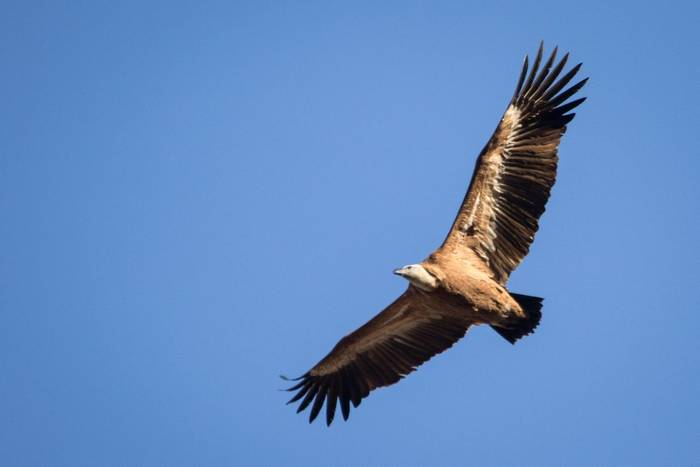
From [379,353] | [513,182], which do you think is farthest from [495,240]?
[379,353]

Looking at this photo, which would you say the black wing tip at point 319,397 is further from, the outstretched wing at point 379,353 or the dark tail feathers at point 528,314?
the dark tail feathers at point 528,314

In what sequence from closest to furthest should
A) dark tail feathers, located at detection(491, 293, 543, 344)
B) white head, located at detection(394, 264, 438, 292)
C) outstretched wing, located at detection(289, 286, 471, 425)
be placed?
white head, located at detection(394, 264, 438, 292), dark tail feathers, located at detection(491, 293, 543, 344), outstretched wing, located at detection(289, 286, 471, 425)

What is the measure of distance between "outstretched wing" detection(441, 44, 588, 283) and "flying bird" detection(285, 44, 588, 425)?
1 cm

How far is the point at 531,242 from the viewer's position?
12703 mm

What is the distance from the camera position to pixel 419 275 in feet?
39.7

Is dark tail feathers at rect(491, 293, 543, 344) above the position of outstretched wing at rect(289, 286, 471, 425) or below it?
below

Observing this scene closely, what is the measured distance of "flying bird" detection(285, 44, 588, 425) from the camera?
1227 centimetres

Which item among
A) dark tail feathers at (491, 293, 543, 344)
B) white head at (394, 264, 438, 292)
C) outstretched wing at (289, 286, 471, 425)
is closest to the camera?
white head at (394, 264, 438, 292)

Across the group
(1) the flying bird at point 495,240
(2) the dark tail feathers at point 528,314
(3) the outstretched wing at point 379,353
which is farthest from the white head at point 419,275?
(2) the dark tail feathers at point 528,314

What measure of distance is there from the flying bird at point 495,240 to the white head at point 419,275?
14 millimetres

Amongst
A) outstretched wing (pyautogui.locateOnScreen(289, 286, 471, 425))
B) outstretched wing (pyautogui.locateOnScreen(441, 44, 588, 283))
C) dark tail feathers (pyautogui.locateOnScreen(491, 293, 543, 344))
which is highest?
outstretched wing (pyautogui.locateOnScreen(441, 44, 588, 283))

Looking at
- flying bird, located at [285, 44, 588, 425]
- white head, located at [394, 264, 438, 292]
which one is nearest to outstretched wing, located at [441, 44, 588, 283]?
flying bird, located at [285, 44, 588, 425]

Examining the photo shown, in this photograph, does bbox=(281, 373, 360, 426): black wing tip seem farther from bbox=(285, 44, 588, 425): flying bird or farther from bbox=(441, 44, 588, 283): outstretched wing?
bbox=(441, 44, 588, 283): outstretched wing

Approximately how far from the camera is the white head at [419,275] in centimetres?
1210
